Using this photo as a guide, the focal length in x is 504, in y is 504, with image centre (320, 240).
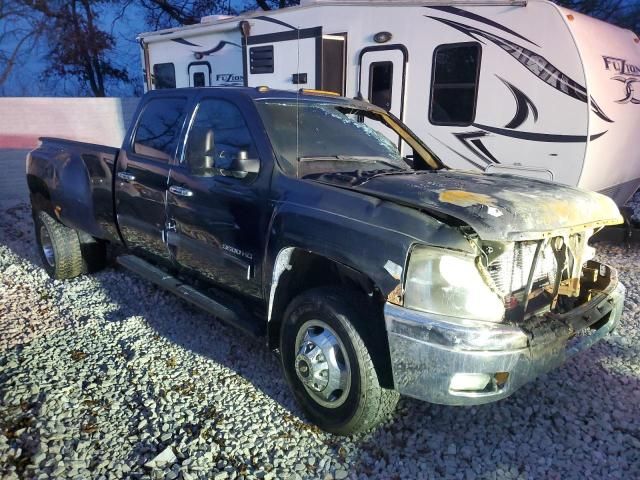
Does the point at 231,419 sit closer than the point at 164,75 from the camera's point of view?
Yes

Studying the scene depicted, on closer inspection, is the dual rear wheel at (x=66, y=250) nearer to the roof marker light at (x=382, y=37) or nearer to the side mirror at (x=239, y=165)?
the side mirror at (x=239, y=165)

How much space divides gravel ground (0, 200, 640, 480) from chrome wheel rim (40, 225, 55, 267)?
130 cm

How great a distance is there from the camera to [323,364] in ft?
9.33

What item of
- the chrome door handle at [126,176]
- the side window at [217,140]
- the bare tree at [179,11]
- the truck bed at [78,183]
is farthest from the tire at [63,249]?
the bare tree at [179,11]

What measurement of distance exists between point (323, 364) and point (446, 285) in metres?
0.88

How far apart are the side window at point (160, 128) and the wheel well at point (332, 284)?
1.56 meters

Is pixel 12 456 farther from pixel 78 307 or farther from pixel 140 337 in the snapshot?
pixel 78 307

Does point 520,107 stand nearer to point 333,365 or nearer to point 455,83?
point 455,83

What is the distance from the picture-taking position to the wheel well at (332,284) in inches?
103

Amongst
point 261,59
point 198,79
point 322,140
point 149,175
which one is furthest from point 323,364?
point 198,79

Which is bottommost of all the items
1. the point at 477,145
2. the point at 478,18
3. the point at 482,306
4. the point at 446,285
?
the point at 482,306

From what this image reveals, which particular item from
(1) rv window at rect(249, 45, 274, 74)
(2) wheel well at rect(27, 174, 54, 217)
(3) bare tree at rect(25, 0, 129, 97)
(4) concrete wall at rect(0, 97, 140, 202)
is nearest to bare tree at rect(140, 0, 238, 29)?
(3) bare tree at rect(25, 0, 129, 97)

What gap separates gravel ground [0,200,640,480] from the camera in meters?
2.71

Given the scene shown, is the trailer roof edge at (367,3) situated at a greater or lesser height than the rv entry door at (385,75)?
greater
